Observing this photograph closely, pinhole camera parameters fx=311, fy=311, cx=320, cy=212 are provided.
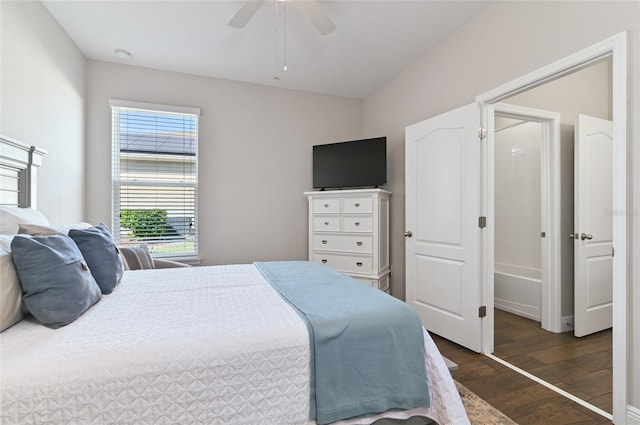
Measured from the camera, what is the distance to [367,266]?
342 cm

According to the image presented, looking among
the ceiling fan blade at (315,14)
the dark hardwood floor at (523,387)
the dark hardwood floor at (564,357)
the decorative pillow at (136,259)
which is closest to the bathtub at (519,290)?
the dark hardwood floor at (564,357)

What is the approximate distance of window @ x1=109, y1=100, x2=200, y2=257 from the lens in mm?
3340

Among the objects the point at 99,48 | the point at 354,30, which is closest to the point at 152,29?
the point at 99,48

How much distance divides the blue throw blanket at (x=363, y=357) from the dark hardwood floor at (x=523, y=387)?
0.94 meters

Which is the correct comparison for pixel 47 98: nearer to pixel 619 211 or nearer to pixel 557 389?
pixel 619 211

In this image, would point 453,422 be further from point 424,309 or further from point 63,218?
point 63,218

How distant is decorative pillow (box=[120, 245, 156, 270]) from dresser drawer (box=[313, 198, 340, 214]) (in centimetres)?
182

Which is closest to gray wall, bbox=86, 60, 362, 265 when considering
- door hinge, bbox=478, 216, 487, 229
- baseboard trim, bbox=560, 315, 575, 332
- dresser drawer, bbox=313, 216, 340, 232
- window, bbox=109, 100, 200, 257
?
window, bbox=109, 100, 200, 257

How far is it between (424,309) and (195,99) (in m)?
3.37

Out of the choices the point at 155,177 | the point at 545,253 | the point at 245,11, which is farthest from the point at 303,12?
the point at 545,253

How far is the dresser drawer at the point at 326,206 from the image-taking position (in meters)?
3.57

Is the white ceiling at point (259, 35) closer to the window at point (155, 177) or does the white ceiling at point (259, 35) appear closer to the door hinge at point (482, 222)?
the window at point (155, 177)

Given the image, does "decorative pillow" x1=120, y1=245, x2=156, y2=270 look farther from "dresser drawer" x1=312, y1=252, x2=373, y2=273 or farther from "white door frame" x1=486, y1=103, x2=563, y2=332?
"white door frame" x1=486, y1=103, x2=563, y2=332

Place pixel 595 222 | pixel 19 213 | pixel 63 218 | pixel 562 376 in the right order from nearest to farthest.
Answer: pixel 19 213 → pixel 562 376 → pixel 63 218 → pixel 595 222
